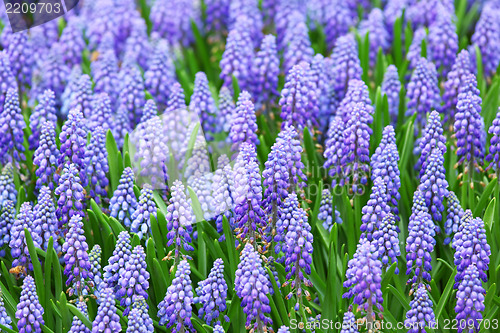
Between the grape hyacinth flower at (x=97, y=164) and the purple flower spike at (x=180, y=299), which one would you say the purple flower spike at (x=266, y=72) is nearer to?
the grape hyacinth flower at (x=97, y=164)

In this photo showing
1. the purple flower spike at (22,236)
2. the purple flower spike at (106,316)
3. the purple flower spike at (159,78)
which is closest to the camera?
the purple flower spike at (106,316)

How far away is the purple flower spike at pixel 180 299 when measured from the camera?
211 inches

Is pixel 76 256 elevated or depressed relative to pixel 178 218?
depressed

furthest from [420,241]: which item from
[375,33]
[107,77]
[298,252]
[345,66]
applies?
[107,77]

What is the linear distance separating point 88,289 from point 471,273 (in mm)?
3622

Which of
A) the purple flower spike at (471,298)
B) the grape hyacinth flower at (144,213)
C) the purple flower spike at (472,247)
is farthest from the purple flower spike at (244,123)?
the purple flower spike at (471,298)

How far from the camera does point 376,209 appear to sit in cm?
587

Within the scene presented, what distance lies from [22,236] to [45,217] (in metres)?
0.28

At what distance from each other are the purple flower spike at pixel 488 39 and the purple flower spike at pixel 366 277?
473 centimetres

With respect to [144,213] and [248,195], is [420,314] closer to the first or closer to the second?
[248,195]

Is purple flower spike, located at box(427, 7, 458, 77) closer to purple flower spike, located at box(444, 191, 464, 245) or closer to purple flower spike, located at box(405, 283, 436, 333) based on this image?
purple flower spike, located at box(444, 191, 464, 245)

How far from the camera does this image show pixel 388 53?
9930 mm

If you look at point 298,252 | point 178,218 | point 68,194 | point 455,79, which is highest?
point 455,79

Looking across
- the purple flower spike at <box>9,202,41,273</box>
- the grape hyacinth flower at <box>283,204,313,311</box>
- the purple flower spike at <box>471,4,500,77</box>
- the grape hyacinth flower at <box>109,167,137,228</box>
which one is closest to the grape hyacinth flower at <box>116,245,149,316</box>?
the grape hyacinth flower at <box>109,167,137,228</box>
